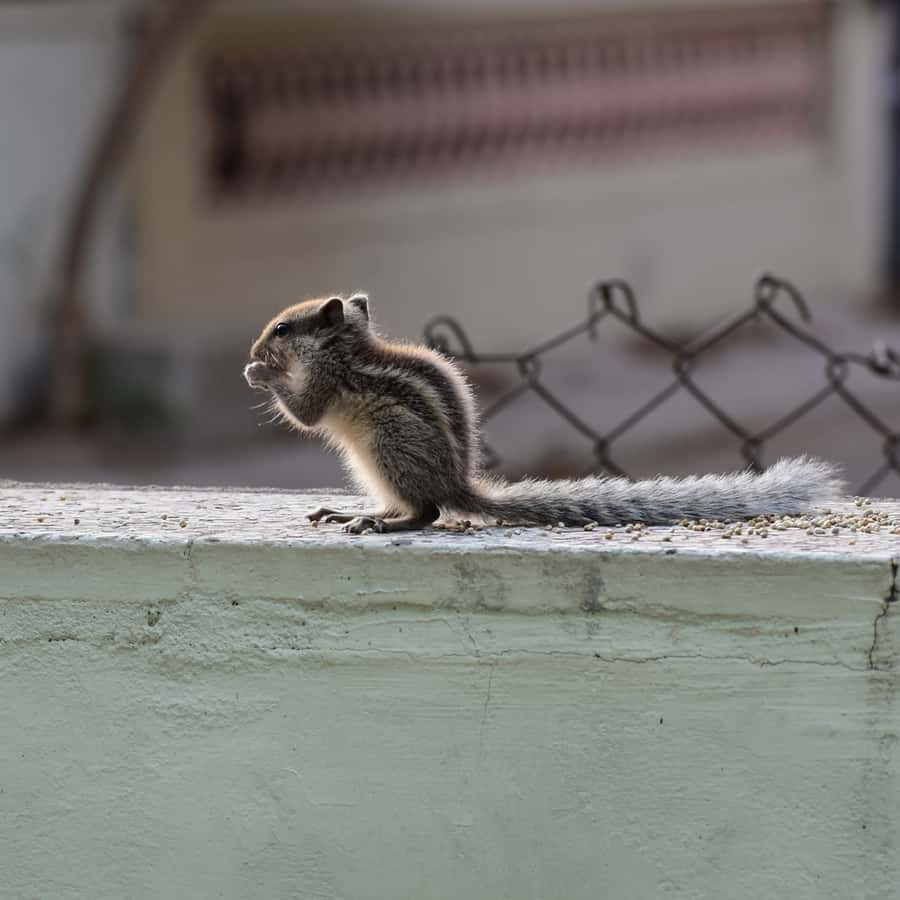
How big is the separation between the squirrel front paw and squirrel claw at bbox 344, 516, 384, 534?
51cm

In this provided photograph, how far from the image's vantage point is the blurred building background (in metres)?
11.7

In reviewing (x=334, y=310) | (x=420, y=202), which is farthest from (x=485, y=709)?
(x=420, y=202)

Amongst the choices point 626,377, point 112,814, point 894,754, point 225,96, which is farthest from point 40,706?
point 626,377

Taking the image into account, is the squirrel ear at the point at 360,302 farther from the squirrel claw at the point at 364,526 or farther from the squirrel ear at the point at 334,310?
the squirrel claw at the point at 364,526

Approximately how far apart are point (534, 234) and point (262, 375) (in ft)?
36.7

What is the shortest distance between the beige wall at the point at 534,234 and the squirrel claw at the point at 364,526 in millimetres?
9547

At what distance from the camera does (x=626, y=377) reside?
13.8m

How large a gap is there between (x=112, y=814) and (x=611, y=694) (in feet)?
2.35

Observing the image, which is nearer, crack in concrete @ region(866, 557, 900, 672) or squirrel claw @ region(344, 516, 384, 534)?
crack in concrete @ region(866, 557, 900, 672)

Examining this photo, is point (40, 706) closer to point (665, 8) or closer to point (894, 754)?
point (894, 754)

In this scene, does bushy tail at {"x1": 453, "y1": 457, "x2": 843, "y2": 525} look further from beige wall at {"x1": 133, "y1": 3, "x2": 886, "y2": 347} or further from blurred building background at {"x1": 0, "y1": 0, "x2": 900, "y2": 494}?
beige wall at {"x1": 133, "y1": 3, "x2": 886, "y2": 347}

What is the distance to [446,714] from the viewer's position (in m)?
2.44

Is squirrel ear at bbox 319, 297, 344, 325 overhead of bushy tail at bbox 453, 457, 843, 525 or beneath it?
→ overhead

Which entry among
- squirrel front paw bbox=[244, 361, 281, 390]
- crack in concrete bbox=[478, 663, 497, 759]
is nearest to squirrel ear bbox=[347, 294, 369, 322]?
squirrel front paw bbox=[244, 361, 281, 390]
